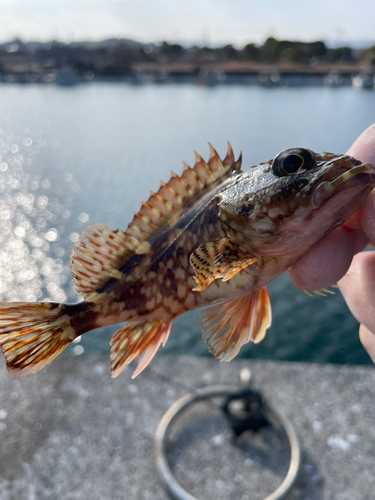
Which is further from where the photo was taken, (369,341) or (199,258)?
(369,341)

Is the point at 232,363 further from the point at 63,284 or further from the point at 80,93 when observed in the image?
the point at 80,93

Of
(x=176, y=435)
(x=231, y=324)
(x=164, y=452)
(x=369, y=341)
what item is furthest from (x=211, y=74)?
(x=231, y=324)

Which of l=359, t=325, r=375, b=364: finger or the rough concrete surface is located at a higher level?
l=359, t=325, r=375, b=364: finger

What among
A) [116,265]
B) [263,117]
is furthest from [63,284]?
[263,117]

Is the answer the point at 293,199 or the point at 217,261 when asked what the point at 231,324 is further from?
the point at 293,199

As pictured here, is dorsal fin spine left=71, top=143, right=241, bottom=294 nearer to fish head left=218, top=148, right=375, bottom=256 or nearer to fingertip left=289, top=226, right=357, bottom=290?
fish head left=218, top=148, right=375, bottom=256

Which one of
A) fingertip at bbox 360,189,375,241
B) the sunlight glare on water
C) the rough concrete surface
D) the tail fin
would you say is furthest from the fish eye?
the sunlight glare on water

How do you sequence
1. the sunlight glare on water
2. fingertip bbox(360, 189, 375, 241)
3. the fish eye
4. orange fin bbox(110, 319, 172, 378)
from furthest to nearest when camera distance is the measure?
the sunlight glare on water, orange fin bbox(110, 319, 172, 378), fingertip bbox(360, 189, 375, 241), the fish eye
